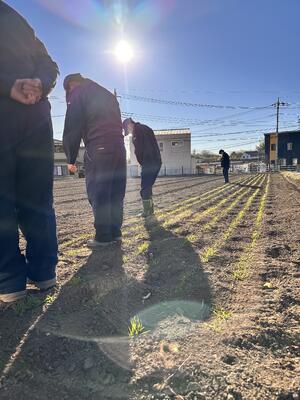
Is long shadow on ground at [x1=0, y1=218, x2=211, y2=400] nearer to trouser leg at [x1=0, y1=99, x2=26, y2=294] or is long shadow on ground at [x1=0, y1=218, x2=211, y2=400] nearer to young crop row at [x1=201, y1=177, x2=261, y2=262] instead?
young crop row at [x1=201, y1=177, x2=261, y2=262]

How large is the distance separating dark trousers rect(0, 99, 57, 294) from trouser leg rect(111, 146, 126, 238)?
1203mm

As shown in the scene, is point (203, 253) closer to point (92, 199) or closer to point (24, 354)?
point (92, 199)

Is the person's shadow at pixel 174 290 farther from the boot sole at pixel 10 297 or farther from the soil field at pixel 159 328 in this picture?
the boot sole at pixel 10 297

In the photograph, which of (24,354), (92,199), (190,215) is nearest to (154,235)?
(92,199)

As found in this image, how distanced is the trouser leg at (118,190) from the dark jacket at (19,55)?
4.60 ft

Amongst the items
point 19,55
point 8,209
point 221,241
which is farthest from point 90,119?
point 221,241

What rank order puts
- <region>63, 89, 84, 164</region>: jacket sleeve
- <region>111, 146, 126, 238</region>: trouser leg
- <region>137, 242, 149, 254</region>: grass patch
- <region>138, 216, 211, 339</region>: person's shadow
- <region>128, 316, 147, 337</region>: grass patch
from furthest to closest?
<region>111, 146, 126, 238</region>: trouser leg
<region>63, 89, 84, 164</region>: jacket sleeve
<region>137, 242, 149, 254</region>: grass patch
<region>138, 216, 211, 339</region>: person's shadow
<region>128, 316, 147, 337</region>: grass patch

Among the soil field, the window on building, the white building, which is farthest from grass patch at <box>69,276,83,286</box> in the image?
the window on building

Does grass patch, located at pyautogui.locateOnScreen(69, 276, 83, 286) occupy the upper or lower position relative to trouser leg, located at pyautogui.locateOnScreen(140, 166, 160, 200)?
lower

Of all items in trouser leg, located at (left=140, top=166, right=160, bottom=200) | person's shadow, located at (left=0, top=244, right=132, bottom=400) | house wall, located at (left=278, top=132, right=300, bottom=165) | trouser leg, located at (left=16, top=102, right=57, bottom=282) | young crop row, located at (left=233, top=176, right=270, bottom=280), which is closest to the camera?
person's shadow, located at (left=0, top=244, right=132, bottom=400)

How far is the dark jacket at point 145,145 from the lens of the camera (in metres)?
5.92

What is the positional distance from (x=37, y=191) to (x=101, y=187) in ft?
3.99

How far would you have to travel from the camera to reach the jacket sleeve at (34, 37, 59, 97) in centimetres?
219

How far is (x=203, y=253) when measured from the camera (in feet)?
10.2
